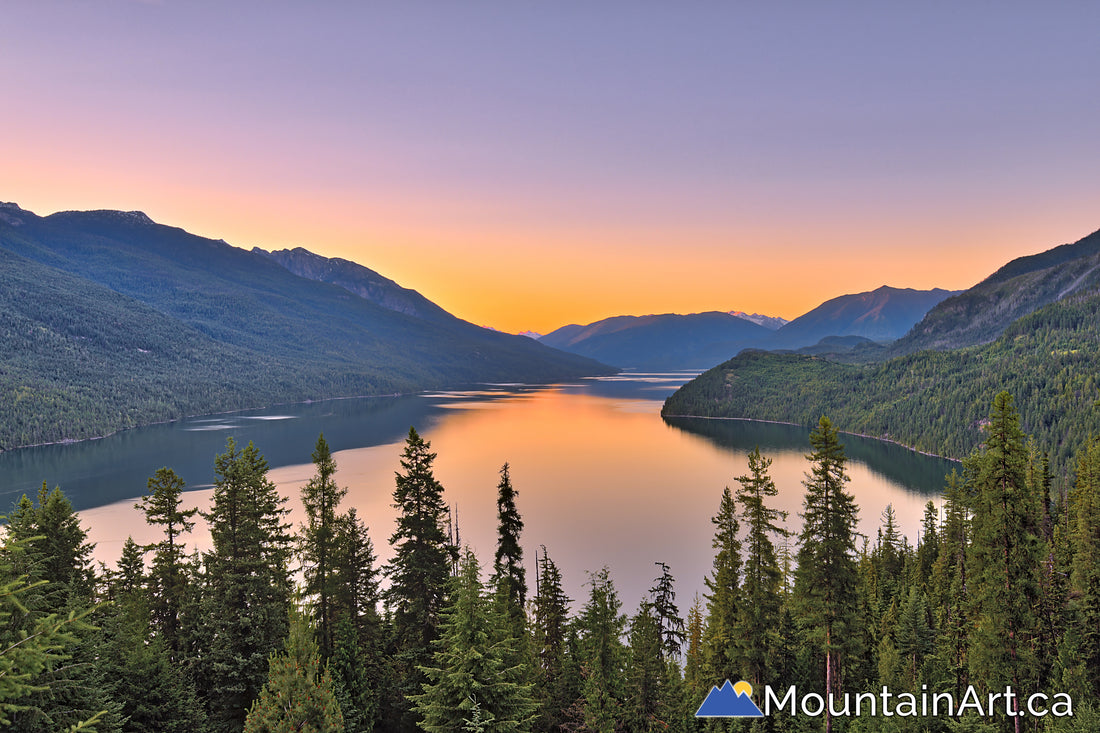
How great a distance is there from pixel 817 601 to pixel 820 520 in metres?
3.86

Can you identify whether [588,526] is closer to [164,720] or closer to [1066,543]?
[1066,543]

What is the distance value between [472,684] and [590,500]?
310 ft

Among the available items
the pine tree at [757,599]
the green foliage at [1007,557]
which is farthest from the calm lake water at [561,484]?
the green foliage at [1007,557]

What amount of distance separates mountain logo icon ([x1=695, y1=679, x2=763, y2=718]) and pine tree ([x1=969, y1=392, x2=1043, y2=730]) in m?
10.3

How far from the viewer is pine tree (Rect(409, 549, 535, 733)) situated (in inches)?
843

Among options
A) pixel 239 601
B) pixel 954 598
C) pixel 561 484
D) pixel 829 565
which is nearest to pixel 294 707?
pixel 239 601

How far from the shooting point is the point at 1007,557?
25297 millimetres

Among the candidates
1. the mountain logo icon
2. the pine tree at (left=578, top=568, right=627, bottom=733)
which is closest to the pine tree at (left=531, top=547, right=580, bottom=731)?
the pine tree at (left=578, top=568, right=627, bottom=733)

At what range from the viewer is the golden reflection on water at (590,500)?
79.8 m

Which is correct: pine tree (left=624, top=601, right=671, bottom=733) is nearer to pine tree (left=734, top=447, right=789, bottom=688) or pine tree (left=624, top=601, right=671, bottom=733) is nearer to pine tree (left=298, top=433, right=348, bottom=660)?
pine tree (left=734, top=447, right=789, bottom=688)

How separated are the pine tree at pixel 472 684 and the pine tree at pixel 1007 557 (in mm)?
19754

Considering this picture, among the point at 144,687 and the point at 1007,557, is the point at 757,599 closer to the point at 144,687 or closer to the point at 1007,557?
the point at 1007,557

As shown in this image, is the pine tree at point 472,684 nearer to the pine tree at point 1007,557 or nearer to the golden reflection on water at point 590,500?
the pine tree at point 1007,557

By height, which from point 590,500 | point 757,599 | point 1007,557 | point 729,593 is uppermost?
point 1007,557
